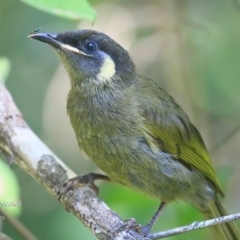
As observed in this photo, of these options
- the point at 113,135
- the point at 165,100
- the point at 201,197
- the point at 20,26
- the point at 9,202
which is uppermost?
the point at 20,26

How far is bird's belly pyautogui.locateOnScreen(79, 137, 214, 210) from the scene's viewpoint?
3.31 meters

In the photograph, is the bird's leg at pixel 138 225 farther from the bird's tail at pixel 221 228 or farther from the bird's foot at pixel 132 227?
the bird's tail at pixel 221 228

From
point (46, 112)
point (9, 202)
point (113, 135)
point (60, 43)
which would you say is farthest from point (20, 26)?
point (9, 202)

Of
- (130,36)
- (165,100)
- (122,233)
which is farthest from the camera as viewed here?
(130,36)

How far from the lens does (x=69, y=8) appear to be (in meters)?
2.28

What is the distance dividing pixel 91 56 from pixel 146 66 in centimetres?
174

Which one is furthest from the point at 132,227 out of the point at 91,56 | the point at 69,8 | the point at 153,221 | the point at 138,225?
the point at 69,8

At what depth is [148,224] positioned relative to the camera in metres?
3.38

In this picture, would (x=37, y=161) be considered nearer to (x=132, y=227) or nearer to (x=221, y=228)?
(x=132, y=227)

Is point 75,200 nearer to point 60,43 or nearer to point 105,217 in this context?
point 105,217

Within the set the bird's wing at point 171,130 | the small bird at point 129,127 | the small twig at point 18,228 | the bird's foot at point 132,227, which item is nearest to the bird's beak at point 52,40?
the small bird at point 129,127

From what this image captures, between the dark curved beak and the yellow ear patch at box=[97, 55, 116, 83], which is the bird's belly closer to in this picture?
the yellow ear patch at box=[97, 55, 116, 83]

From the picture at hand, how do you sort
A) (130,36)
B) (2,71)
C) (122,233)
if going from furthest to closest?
(130,36)
(2,71)
(122,233)

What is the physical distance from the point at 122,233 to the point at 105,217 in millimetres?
196
